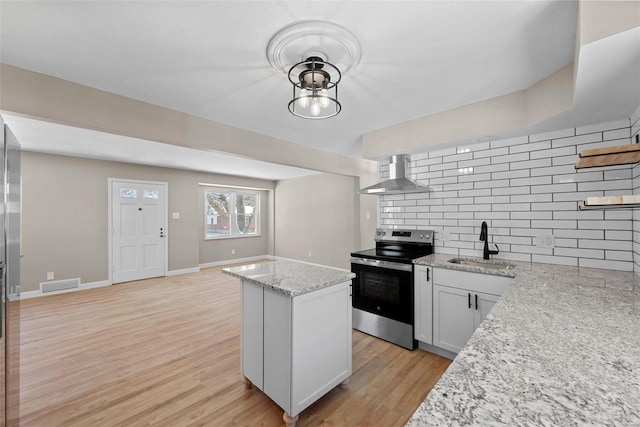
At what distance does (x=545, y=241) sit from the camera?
2.38m

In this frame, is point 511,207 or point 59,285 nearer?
point 511,207

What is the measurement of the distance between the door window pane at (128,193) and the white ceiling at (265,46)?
3569 millimetres

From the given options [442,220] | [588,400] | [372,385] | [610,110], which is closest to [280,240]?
[442,220]

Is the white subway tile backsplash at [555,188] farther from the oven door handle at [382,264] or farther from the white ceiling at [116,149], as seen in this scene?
the white ceiling at [116,149]

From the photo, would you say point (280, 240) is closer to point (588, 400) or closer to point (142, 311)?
point (142, 311)

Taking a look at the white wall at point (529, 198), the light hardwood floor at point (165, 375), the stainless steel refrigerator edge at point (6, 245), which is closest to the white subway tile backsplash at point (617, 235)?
the white wall at point (529, 198)

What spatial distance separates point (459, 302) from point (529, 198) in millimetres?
1146

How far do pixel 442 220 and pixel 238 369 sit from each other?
248 cm

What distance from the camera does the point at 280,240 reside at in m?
7.57

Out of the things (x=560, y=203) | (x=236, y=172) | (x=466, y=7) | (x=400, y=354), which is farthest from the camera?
(x=236, y=172)

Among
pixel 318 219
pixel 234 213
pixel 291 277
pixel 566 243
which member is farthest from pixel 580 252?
pixel 234 213

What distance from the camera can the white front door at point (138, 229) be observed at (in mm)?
5102

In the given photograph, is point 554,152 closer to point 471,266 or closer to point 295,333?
point 471,266

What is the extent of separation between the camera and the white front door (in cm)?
510
